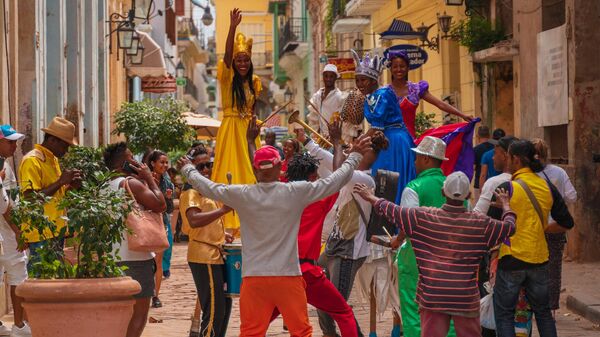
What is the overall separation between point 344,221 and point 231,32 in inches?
85.2

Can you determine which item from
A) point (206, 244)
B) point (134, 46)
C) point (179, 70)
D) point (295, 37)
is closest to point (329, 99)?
point (206, 244)

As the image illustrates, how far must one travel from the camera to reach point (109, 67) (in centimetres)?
2975

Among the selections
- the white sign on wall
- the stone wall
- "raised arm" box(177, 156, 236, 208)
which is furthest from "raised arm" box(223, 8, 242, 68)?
the white sign on wall

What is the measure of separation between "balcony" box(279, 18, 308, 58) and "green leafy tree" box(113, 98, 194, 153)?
1293 inches

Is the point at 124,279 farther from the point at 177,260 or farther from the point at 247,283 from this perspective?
the point at 177,260

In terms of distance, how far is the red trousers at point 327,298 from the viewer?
9.62m

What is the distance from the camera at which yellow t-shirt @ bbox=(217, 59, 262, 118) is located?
13.1 m

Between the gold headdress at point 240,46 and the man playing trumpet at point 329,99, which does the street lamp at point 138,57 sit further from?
the gold headdress at point 240,46

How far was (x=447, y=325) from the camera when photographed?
884cm

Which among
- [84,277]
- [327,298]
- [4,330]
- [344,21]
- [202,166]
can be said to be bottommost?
[4,330]

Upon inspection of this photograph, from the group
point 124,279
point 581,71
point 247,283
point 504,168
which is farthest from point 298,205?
point 581,71

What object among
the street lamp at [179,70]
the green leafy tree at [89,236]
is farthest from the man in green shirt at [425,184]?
the street lamp at [179,70]

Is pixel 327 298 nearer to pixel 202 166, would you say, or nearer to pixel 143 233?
pixel 143 233

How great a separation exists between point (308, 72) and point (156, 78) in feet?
75.4
